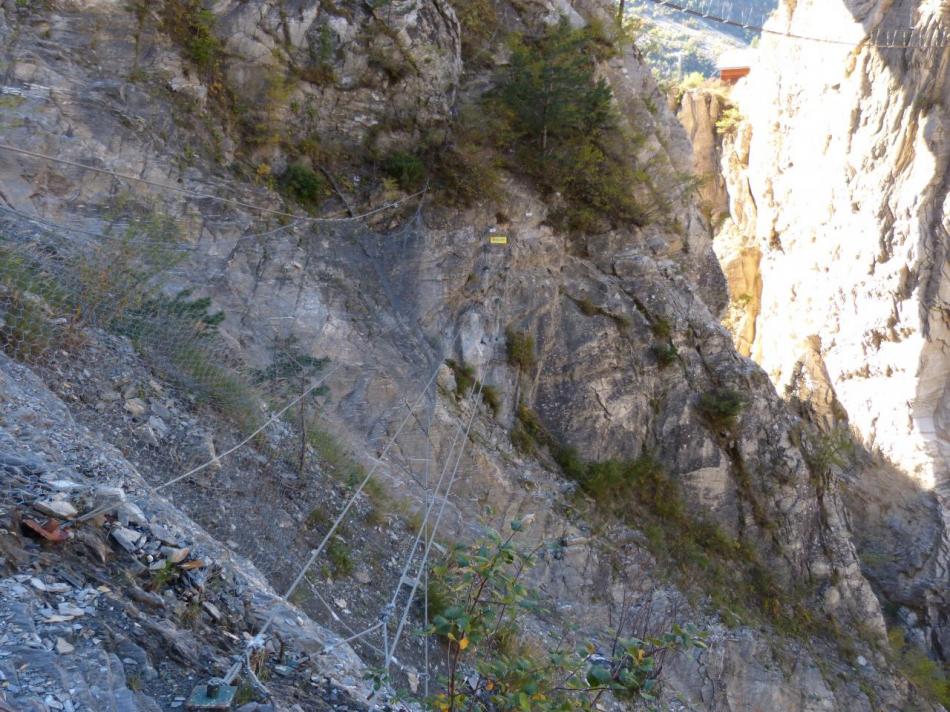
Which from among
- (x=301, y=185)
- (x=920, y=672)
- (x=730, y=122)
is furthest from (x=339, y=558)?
(x=730, y=122)

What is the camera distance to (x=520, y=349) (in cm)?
1039

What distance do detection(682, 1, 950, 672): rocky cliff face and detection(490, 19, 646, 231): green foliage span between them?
9304mm

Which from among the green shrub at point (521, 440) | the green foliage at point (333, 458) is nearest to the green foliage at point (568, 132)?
the green shrub at point (521, 440)

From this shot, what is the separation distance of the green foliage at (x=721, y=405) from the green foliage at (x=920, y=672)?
14.5 ft

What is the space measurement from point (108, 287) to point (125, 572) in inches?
144

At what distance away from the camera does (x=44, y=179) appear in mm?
7352

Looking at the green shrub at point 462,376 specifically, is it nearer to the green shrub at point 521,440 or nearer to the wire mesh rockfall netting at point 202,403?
the green shrub at point 521,440

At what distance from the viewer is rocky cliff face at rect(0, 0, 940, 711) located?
24.7 ft

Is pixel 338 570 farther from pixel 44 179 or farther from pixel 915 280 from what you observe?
pixel 915 280

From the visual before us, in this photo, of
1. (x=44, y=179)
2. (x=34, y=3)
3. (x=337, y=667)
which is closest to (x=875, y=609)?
(x=337, y=667)

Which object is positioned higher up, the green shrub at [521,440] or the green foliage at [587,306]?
the green foliage at [587,306]

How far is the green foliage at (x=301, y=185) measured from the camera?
9.50 meters

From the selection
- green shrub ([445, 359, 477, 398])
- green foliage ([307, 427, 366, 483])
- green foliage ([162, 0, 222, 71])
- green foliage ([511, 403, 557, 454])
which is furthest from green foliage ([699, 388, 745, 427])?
green foliage ([162, 0, 222, 71])

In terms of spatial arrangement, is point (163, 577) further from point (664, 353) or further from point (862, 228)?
point (862, 228)
